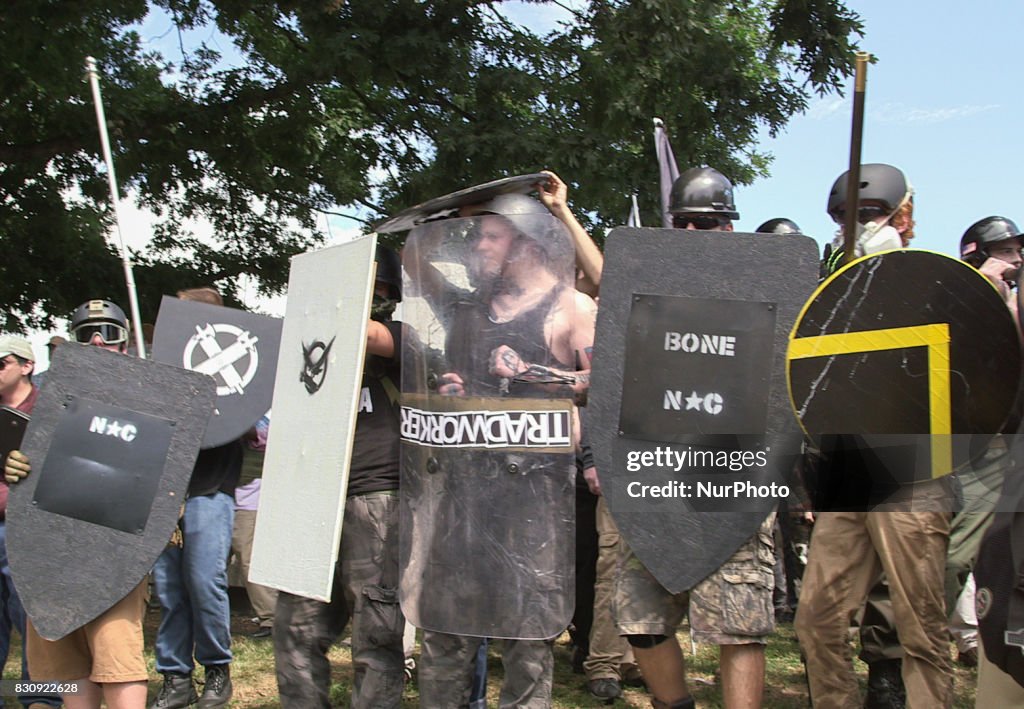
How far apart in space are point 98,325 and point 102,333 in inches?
1.4

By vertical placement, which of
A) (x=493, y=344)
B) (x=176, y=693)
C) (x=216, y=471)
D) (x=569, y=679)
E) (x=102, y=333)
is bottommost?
(x=176, y=693)

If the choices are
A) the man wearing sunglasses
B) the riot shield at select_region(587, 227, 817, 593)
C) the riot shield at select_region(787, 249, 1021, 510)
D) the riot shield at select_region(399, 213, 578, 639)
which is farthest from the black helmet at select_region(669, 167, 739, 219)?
the man wearing sunglasses

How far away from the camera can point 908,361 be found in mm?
2750

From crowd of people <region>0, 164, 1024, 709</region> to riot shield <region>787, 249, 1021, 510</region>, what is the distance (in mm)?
141

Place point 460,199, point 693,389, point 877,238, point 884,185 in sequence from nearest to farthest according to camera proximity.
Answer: point 693,389
point 460,199
point 877,238
point 884,185

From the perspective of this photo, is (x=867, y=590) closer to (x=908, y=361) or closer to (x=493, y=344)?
(x=908, y=361)

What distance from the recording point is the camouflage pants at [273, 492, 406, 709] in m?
3.38

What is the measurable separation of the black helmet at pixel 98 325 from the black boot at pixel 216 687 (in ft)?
4.64

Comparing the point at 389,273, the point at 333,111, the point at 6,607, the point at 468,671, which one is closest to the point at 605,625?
the point at 468,671

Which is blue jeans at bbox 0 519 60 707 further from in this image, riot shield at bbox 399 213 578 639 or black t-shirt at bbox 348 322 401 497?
riot shield at bbox 399 213 578 639

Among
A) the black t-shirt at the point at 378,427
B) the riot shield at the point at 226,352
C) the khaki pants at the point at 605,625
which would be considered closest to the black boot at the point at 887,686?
the khaki pants at the point at 605,625

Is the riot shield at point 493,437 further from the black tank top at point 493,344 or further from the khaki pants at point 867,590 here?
the khaki pants at point 867,590

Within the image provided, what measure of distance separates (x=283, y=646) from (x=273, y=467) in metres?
0.56

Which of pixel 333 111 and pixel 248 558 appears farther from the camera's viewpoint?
pixel 333 111
